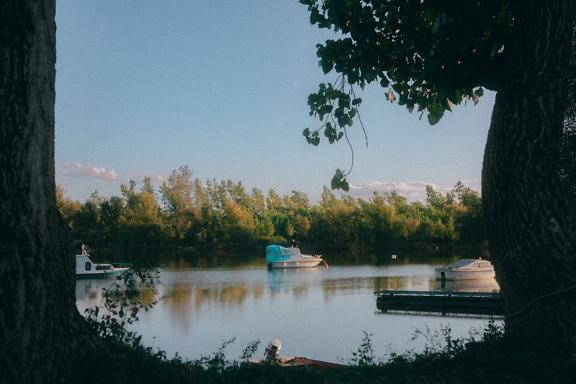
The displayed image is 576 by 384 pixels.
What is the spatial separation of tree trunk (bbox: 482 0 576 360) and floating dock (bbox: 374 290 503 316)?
19.5 meters

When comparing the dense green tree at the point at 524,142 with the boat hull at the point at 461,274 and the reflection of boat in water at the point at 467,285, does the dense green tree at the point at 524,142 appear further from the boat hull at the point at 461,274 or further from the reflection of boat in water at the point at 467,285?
the boat hull at the point at 461,274

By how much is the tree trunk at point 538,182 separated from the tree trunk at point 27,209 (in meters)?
3.34

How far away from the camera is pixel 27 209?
3.57m

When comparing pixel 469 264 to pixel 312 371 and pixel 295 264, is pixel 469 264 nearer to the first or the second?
pixel 295 264

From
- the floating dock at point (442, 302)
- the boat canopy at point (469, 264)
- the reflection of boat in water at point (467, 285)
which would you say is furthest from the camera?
the boat canopy at point (469, 264)

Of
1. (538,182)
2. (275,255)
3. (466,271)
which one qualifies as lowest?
(466,271)

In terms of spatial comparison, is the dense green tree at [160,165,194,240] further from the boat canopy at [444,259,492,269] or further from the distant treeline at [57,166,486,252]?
the boat canopy at [444,259,492,269]

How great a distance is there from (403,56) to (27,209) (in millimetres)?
3886

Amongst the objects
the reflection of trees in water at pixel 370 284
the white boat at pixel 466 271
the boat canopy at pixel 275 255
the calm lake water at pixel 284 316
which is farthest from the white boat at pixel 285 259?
the white boat at pixel 466 271

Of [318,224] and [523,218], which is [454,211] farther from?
[523,218]

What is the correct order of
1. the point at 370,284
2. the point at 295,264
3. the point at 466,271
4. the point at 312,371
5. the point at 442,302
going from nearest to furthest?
the point at 312,371
the point at 442,302
the point at 370,284
the point at 466,271
the point at 295,264

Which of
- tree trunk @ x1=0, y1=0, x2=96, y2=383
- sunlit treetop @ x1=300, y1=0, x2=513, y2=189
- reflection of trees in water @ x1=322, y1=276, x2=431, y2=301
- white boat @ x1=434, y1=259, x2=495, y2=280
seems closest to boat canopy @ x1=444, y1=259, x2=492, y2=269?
white boat @ x1=434, y1=259, x2=495, y2=280

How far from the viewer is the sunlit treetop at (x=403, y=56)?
15.5 feet

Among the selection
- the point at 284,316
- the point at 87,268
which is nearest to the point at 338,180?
the point at 284,316
